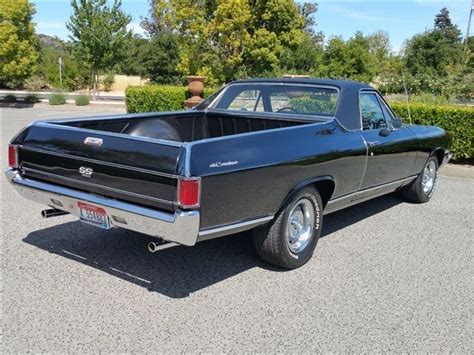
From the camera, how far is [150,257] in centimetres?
470

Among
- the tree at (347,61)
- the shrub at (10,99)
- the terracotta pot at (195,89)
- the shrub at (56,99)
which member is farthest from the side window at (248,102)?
the tree at (347,61)

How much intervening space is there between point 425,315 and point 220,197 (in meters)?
1.78

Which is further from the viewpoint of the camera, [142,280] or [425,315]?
[142,280]

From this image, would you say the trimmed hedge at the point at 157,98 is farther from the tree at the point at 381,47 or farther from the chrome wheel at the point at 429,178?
the tree at the point at 381,47

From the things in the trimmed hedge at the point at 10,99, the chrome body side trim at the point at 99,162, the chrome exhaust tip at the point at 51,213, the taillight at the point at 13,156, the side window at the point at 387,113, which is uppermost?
the side window at the point at 387,113

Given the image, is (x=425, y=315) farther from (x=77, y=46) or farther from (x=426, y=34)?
(x=426, y=34)

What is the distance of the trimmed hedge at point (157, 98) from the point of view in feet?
50.6

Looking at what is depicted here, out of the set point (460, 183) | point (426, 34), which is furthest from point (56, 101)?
point (426, 34)

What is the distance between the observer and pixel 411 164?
6574mm

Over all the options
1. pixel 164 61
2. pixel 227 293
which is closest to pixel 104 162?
pixel 227 293

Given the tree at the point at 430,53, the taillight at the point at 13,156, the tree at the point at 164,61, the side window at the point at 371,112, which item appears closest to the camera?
the taillight at the point at 13,156

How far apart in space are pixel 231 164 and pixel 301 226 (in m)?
1.30

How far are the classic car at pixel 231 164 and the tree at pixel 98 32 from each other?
22.9m

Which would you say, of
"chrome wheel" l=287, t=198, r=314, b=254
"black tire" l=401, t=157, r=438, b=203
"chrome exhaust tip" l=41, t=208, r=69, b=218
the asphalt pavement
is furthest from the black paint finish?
"black tire" l=401, t=157, r=438, b=203
